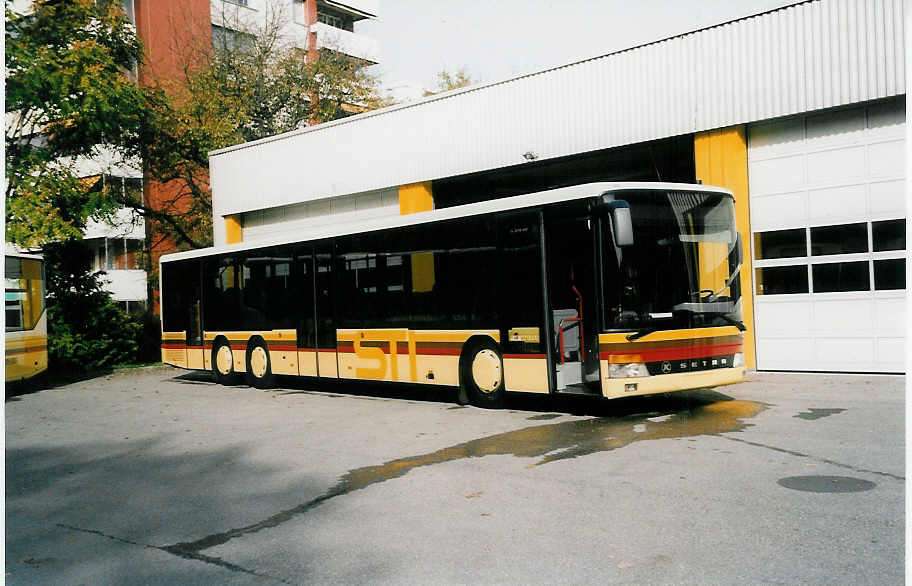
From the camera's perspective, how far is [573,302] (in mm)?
11734

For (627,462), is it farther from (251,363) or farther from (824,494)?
(251,363)

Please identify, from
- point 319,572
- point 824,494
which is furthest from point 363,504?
point 824,494

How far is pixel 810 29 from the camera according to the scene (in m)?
15.7

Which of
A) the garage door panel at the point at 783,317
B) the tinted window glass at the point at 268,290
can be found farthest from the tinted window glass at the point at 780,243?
the tinted window glass at the point at 268,290

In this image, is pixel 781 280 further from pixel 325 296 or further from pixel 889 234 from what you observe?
pixel 325 296

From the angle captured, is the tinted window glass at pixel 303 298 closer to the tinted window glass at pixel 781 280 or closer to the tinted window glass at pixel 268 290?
the tinted window glass at pixel 268 290

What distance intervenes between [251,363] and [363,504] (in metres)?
12.0

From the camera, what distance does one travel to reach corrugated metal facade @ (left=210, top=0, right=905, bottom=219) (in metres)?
15.3

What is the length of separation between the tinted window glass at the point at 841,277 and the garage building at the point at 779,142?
2cm

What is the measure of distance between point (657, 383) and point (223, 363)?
450 inches

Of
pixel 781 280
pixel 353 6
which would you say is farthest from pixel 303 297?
pixel 353 6

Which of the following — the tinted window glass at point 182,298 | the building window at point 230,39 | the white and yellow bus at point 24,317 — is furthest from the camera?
the building window at point 230,39

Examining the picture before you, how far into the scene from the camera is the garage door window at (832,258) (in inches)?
603

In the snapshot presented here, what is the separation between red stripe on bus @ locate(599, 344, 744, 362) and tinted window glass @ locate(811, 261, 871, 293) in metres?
5.28
